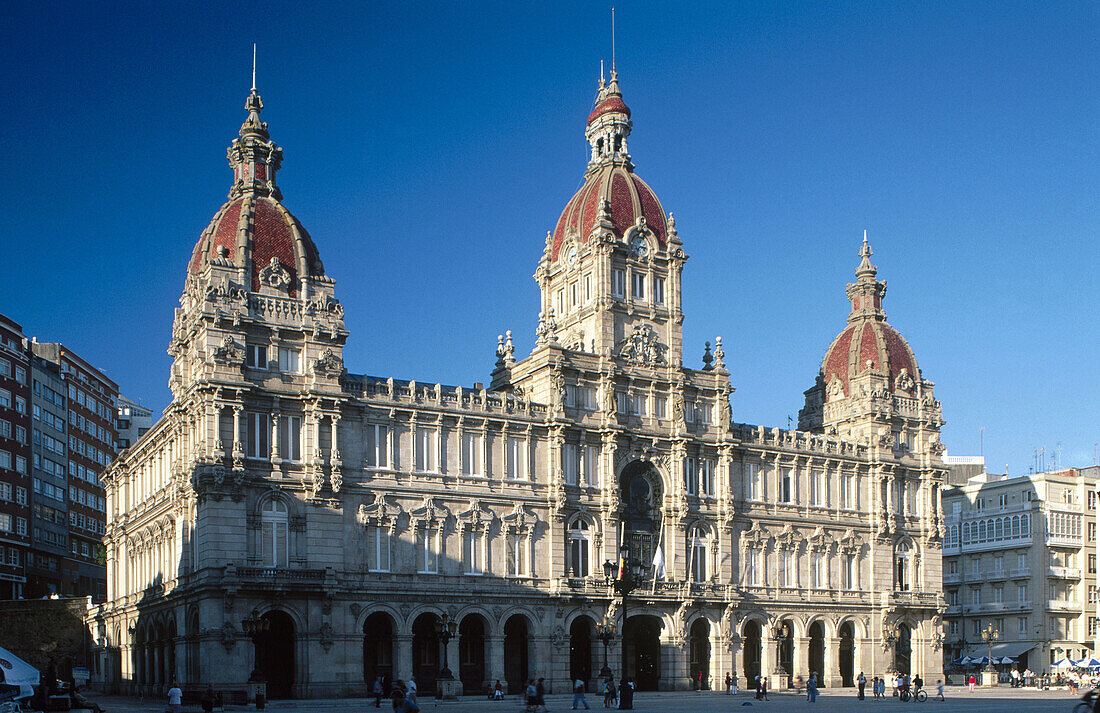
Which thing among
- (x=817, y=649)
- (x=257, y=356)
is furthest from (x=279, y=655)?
(x=817, y=649)

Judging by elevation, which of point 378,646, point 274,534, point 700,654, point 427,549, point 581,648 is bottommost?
point 700,654

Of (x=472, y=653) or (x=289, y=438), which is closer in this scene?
(x=289, y=438)

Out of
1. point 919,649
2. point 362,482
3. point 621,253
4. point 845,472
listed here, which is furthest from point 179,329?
point 919,649

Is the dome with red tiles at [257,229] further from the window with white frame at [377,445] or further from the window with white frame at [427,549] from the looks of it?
the window with white frame at [427,549]

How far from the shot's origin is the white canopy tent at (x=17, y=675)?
167 ft

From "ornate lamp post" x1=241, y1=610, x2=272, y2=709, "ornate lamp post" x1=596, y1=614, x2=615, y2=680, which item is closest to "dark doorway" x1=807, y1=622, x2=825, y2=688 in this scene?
"ornate lamp post" x1=596, y1=614, x2=615, y2=680

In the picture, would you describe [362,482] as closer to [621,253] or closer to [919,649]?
[621,253]

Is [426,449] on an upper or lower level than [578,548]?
upper

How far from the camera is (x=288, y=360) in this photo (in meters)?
75.4

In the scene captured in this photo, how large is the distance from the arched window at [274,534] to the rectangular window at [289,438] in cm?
285

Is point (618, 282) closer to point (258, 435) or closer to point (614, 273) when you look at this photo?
point (614, 273)

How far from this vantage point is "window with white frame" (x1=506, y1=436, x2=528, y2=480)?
3246 inches

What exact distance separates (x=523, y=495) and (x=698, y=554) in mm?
14931

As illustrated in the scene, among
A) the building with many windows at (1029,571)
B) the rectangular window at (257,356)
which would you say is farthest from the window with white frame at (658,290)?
the building with many windows at (1029,571)
